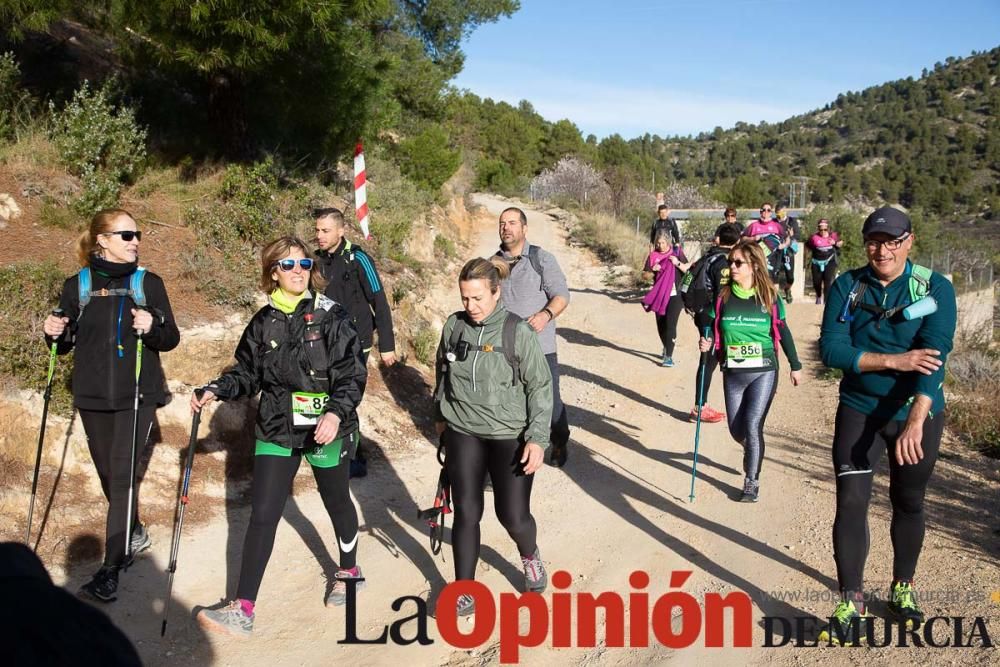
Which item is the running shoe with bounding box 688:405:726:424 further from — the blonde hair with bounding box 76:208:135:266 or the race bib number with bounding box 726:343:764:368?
the blonde hair with bounding box 76:208:135:266

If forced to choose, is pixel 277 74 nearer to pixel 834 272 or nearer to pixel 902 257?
pixel 902 257

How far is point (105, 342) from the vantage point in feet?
15.0

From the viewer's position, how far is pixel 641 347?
12.8 metres

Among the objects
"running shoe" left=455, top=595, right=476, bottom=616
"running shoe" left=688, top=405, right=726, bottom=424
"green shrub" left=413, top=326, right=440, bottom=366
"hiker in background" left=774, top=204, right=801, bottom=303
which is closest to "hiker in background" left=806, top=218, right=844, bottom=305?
"hiker in background" left=774, top=204, right=801, bottom=303

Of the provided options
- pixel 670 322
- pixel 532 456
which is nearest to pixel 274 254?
pixel 532 456

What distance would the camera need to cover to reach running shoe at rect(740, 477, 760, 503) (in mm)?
6336

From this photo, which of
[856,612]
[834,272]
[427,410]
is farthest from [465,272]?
[834,272]

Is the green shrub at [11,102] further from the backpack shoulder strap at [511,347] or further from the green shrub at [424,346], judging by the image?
the backpack shoulder strap at [511,347]

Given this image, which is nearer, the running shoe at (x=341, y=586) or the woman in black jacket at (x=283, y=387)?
the woman in black jacket at (x=283, y=387)

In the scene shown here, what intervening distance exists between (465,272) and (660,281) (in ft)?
22.7

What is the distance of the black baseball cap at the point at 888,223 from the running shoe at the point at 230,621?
3.65 m

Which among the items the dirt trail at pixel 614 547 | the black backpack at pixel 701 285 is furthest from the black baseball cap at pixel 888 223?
the black backpack at pixel 701 285

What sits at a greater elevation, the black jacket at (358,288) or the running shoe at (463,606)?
the black jacket at (358,288)

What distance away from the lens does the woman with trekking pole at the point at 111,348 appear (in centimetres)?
454
